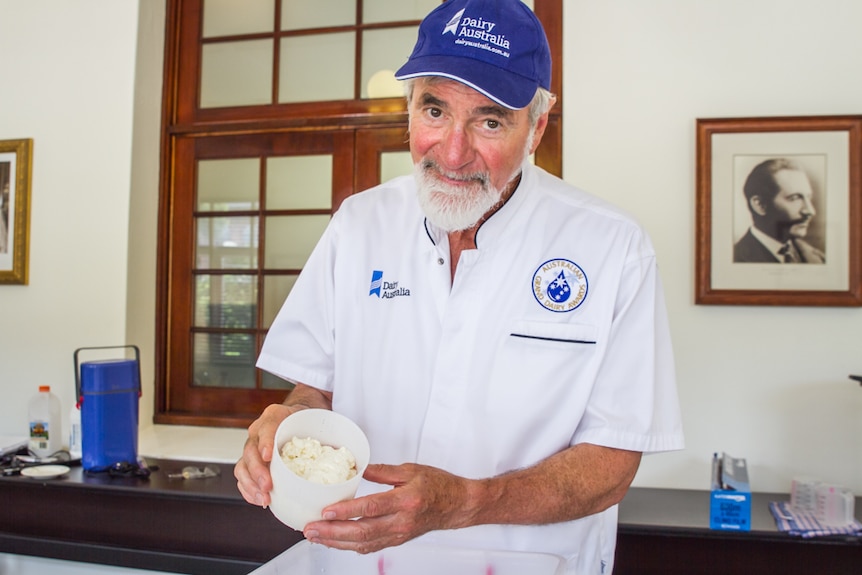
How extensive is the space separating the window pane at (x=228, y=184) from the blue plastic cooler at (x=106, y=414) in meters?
0.84

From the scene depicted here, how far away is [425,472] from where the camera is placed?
3.05 feet

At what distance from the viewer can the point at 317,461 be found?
0.96m

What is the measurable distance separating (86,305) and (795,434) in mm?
2717

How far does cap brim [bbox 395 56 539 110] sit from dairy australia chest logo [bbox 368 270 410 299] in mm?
420

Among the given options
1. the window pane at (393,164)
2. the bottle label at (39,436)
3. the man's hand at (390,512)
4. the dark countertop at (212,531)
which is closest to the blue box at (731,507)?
the dark countertop at (212,531)

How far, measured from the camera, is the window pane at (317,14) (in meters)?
2.91

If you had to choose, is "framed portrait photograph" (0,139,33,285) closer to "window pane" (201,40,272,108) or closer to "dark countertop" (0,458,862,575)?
"window pane" (201,40,272,108)

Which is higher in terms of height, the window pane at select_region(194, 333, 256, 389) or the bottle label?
the window pane at select_region(194, 333, 256, 389)

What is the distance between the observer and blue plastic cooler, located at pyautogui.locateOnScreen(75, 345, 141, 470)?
2398mm

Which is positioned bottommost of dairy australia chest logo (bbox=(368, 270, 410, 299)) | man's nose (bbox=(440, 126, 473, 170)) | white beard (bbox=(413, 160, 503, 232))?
dairy australia chest logo (bbox=(368, 270, 410, 299))

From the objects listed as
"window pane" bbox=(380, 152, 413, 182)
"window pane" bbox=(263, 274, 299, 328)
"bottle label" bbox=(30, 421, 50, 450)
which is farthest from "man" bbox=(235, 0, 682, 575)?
"bottle label" bbox=(30, 421, 50, 450)

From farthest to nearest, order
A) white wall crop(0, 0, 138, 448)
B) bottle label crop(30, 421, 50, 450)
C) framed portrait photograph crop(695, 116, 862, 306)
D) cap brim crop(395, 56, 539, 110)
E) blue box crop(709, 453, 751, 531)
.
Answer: white wall crop(0, 0, 138, 448), bottle label crop(30, 421, 50, 450), framed portrait photograph crop(695, 116, 862, 306), blue box crop(709, 453, 751, 531), cap brim crop(395, 56, 539, 110)

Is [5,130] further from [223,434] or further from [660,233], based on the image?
[660,233]

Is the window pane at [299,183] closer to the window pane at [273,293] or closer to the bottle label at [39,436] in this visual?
the window pane at [273,293]
